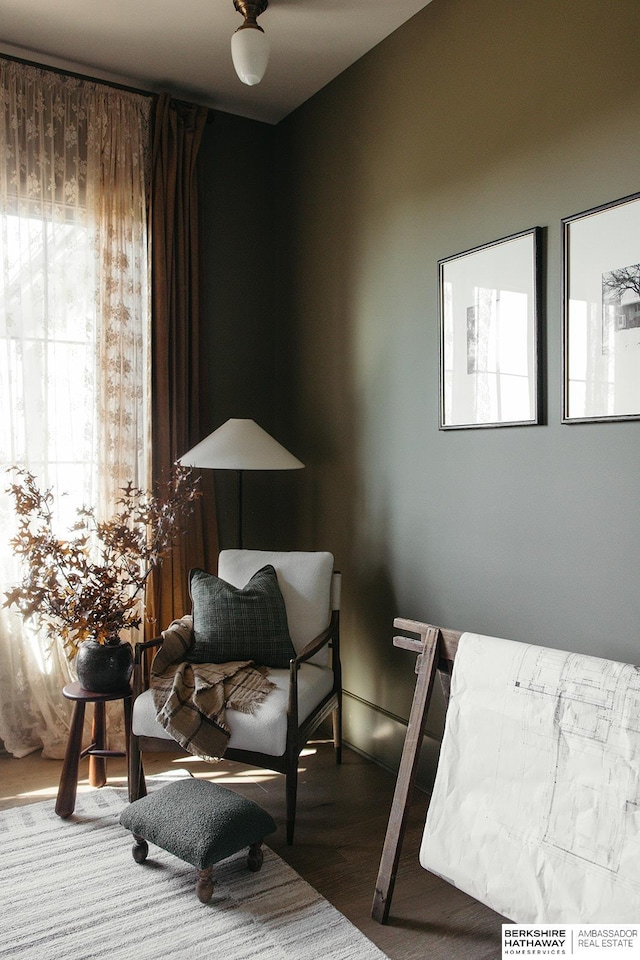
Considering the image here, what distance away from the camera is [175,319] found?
3424mm

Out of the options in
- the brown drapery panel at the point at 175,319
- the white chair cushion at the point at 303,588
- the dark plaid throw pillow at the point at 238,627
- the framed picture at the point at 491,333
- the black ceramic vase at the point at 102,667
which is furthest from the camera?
the brown drapery panel at the point at 175,319

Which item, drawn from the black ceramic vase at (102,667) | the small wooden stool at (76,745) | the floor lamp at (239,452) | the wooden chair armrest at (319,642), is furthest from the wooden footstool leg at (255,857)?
the floor lamp at (239,452)

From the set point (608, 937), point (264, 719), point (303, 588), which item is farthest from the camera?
point (303, 588)

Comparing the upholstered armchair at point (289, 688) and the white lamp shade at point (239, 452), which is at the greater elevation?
the white lamp shade at point (239, 452)

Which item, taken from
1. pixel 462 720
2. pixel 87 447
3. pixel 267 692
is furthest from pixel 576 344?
pixel 87 447

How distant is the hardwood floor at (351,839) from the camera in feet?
6.43

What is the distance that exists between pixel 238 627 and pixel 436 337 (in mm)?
1301

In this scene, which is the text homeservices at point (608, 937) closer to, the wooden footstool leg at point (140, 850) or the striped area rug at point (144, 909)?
the striped area rug at point (144, 909)

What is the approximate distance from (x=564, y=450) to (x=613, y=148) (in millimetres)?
858

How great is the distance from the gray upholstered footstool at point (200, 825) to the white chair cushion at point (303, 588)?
76 centimetres

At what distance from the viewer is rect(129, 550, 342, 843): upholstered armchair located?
2.39 m

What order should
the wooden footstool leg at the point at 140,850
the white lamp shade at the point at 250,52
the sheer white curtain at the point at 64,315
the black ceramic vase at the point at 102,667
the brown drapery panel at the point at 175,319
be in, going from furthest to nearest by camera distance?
the brown drapery panel at the point at 175,319, the sheer white curtain at the point at 64,315, the black ceramic vase at the point at 102,667, the white lamp shade at the point at 250,52, the wooden footstool leg at the point at 140,850

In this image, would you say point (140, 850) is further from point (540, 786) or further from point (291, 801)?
point (540, 786)

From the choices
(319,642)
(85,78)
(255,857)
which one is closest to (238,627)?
(319,642)
